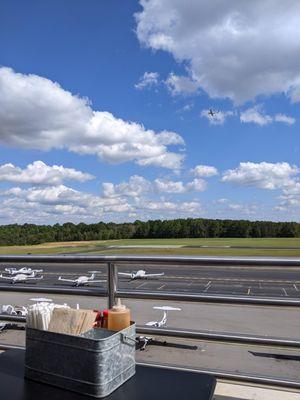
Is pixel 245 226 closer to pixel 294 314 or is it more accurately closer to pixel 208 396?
pixel 294 314

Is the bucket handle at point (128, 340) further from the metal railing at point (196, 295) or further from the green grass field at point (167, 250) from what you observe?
the green grass field at point (167, 250)

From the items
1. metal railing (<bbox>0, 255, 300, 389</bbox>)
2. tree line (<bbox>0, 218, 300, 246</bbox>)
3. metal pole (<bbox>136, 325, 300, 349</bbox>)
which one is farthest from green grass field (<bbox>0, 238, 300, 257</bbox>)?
metal pole (<bbox>136, 325, 300, 349</bbox>)

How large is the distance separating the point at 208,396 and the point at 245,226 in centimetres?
15547

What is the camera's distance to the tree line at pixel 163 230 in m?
139

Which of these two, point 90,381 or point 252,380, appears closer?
point 90,381

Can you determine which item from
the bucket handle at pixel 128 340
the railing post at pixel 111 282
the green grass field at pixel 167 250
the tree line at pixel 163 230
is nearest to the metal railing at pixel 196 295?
the railing post at pixel 111 282

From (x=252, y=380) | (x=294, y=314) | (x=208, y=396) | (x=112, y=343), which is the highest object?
(x=112, y=343)

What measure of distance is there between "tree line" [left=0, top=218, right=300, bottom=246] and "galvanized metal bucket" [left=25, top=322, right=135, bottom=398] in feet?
427

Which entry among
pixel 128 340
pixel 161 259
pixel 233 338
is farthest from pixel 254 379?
pixel 128 340

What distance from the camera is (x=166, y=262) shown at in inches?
131

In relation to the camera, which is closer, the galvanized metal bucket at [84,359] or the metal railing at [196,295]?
the galvanized metal bucket at [84,359]

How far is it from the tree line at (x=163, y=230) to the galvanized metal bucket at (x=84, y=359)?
130199mm

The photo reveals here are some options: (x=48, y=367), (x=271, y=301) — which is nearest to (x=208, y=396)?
(x=48, y=367)

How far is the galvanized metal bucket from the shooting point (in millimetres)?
1664
